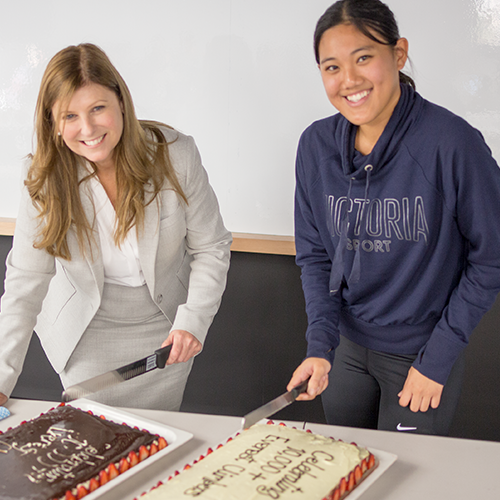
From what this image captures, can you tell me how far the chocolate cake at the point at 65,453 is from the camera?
971mm

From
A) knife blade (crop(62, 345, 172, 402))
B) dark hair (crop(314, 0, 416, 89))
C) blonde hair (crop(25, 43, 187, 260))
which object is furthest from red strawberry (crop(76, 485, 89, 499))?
dark hair (crop(314, 0, 416, 89))

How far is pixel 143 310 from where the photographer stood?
1.67 meters

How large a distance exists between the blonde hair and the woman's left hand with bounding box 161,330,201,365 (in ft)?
1.07

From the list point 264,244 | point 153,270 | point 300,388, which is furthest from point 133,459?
point 264,244

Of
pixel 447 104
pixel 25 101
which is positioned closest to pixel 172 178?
pixel 447 104

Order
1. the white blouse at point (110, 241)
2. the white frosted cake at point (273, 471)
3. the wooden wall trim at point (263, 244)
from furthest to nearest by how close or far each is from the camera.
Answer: the wooden wall trim at point (263, 244)
the white blouse at point (110, 241)
the white frosted cake at point (273, 471)

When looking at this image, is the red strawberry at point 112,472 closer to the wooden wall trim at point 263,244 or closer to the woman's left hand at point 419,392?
the woman's left hand at point 419,392

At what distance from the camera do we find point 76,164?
159 cm

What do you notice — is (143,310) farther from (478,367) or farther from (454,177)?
(478,367)

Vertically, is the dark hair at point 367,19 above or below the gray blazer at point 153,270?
above

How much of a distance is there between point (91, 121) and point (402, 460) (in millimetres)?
1112

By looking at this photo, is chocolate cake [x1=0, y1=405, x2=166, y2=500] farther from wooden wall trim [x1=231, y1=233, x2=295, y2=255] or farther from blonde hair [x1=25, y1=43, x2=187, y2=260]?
wooden wall trim [x1=231, y1=233, x2=295, y2=255]

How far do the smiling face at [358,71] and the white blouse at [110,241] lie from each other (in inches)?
28.4

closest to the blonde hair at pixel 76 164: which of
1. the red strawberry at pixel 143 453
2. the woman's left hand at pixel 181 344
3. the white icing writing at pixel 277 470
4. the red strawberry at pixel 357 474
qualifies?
the woman's left hand at pixel 181 344
